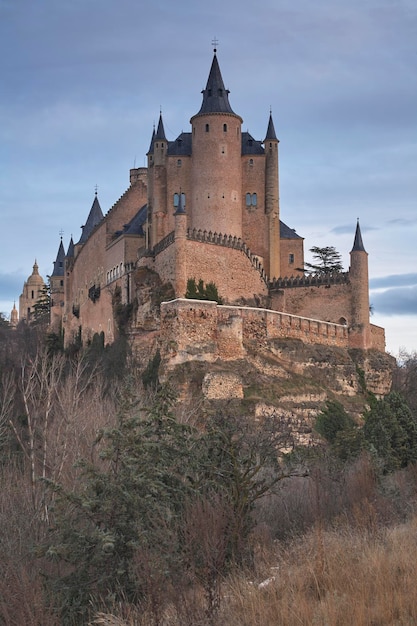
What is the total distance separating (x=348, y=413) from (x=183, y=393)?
11104 millimetres

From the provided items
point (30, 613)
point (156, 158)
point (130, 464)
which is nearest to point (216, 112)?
point (156, 158)

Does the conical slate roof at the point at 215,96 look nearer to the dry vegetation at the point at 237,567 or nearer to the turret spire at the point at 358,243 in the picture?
the turret spire at the point at 358,243

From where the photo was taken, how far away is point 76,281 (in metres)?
77.0

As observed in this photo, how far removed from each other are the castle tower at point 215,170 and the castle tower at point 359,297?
26.3 feet

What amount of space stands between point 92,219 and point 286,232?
22.0 metres

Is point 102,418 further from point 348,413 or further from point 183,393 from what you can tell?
point 348,413

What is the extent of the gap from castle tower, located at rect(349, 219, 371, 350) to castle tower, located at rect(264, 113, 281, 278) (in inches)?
205

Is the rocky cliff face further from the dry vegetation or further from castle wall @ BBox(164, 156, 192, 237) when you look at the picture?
the dry vegetation

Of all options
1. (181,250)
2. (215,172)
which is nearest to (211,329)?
(181,250)

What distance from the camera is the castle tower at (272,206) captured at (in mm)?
61844

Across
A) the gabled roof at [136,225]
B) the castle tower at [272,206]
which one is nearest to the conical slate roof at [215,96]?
the castle tower at [272,206]

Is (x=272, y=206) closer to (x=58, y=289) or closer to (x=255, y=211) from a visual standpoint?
(x=255, y=211)

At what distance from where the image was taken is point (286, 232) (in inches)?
2554

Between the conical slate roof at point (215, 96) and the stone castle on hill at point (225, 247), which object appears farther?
the conical slate roof at point (215, 96)
